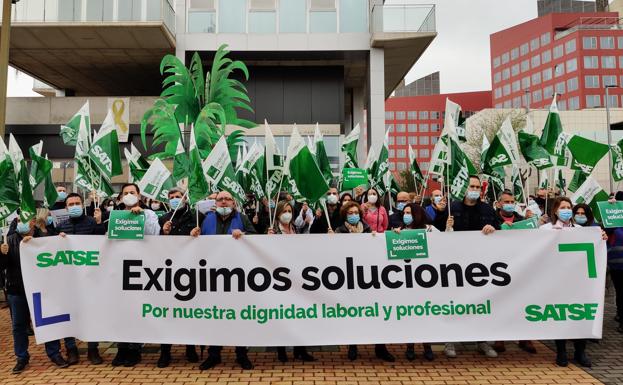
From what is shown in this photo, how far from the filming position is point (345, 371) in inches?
205

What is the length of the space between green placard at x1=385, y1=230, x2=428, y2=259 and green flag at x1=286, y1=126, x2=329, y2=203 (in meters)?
1.07

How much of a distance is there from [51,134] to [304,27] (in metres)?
13.3

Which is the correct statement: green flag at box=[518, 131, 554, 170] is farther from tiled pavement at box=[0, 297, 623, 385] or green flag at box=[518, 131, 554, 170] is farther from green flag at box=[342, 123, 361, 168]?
green flag at box=[342, 123, 361, 168]

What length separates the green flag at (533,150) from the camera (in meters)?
7.40

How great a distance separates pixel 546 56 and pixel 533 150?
91.0m

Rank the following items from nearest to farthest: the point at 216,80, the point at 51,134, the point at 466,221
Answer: the point at 466,221 → the point at 216,80 → the point at 51,134

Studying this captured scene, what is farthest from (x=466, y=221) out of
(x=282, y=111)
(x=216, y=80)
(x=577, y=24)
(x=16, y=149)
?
(x=577, y=24)

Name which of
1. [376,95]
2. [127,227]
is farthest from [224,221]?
[376,95]

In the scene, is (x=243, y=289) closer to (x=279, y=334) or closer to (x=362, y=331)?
(x=279, y=334)

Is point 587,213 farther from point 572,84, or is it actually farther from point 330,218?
point 572,84

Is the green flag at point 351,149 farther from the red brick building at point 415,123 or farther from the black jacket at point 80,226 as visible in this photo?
the red brick building at point 415,123

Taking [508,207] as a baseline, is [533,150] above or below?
above

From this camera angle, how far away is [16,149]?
6430 mm

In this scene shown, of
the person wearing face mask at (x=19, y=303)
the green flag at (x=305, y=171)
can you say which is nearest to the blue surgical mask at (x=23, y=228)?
the person wearing face mask at (x=19, y=303)
